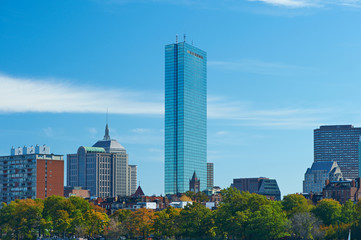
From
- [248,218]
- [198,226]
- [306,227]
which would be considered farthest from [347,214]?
[198,226]

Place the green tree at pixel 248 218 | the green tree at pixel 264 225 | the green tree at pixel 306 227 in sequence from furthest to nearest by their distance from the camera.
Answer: the green tree at pixel 306 227 < the green tree at pixel 248 218 < the green tree at pixel 264 225

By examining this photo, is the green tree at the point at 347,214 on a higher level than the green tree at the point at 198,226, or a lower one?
higher

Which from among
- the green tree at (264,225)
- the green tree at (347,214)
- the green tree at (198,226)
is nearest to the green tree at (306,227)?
the green tree at (264,225)

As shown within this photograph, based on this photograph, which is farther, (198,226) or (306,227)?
(198,226)

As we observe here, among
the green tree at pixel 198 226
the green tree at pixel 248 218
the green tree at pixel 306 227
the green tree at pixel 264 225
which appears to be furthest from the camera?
the green tree at pixel 198 226

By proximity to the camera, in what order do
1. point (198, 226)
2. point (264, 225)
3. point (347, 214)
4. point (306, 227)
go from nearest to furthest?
point (264, 225), point (306, 227), point (347, 214), point (198, 226)

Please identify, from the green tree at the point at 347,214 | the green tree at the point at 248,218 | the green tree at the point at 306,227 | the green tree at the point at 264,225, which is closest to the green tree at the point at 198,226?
the green tree at the point at 248,218

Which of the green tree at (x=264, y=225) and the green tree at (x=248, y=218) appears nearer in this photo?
the green tree at (x=264, y=225)

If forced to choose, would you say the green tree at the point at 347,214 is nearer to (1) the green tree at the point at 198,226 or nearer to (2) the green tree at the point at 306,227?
(2) the green tree at the point at 306,227

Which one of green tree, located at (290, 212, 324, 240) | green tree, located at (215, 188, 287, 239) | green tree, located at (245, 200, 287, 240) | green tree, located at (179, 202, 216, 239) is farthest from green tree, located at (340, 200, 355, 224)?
green tree, located at (179, 202, 216, 239)

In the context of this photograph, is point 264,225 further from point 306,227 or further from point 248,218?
point 306,227

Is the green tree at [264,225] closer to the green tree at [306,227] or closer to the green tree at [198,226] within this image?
the green tree at [306,227]

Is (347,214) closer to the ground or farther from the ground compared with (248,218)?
farther from the ground

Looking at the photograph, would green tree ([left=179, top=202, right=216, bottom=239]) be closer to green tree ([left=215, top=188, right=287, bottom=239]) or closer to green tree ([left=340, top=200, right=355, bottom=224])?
green tree ([left=215, top=188, right=287, bottom=239])
